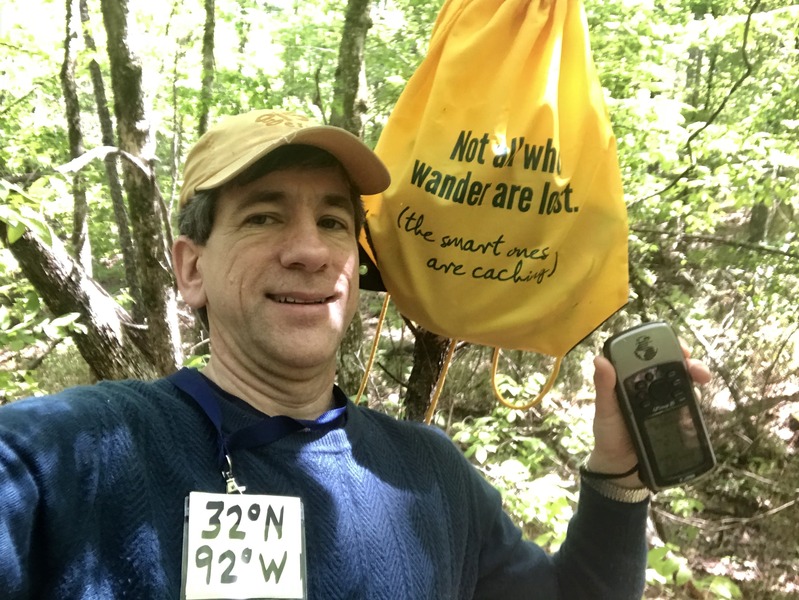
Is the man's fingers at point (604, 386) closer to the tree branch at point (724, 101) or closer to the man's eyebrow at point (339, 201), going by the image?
the man's eyebrow at point (339, 201)

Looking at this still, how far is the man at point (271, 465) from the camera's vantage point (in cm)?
81

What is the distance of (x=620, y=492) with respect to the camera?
1197 millimetres

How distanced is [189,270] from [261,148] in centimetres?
33

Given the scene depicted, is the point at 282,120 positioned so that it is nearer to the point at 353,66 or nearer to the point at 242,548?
the point at 242,548

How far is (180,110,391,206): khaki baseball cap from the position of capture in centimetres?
110

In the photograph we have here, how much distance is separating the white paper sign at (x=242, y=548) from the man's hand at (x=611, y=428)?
626mm

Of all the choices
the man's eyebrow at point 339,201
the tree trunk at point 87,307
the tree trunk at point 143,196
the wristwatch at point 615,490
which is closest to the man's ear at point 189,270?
the man's eyebrow at point 339,201

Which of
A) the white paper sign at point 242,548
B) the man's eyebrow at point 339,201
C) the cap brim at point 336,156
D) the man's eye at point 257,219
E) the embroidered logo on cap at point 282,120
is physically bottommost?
the white paper sign at point 242,548

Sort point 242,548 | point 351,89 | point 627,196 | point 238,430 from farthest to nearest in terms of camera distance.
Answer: point 627,196 < point 351,89 < point 238,430 < point 242,548

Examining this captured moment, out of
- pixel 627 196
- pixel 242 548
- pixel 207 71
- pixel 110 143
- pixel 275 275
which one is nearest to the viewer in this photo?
pixel 242 548

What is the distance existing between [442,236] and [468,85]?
317 millimetres

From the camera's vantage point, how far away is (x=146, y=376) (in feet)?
9.00

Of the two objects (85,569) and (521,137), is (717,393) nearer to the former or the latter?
(521,137)

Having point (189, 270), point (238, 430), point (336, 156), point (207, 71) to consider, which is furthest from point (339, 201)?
point (207, 71)
